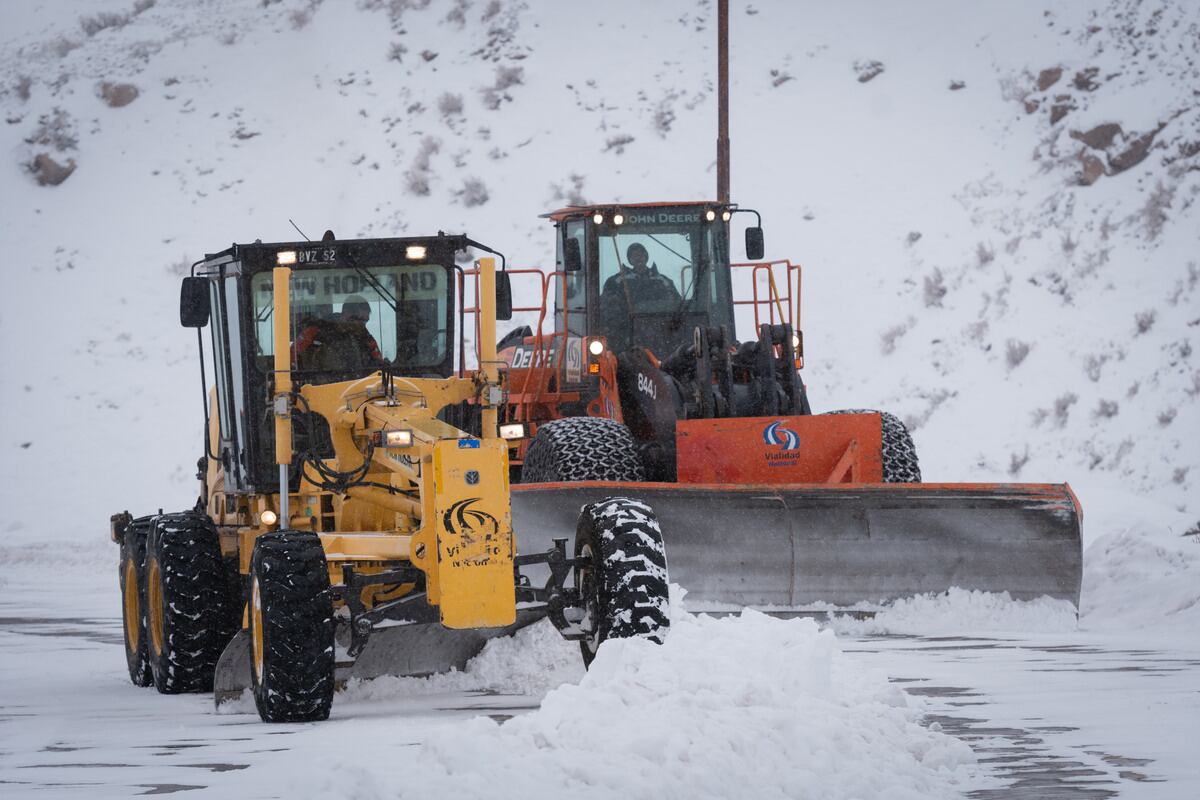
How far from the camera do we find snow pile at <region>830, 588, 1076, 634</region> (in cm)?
1230

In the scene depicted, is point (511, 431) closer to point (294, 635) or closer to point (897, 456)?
point (294, 635)

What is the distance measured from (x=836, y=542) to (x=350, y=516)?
378cm

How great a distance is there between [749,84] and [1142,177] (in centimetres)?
938

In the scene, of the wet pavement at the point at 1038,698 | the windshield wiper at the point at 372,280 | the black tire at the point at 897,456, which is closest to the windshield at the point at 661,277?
the black tire at the point at 897,456

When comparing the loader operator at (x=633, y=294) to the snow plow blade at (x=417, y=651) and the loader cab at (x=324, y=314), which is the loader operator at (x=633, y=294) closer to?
the loader cab at (x=324, y=314)

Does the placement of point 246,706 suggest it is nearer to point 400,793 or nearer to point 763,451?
point 400,793

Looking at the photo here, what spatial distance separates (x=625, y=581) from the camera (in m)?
8.86

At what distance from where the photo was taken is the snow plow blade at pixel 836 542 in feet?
40.7

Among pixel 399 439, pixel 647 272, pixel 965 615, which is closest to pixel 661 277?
pixel 647 272

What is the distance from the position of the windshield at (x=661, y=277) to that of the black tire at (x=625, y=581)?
289 inches

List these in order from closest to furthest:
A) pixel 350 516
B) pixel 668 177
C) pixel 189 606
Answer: pixel 350 516
pixel 189 606
pixel 668 177

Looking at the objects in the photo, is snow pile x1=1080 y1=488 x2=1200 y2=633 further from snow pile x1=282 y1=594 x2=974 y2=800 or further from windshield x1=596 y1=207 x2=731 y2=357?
snow pile x1=282 y1=594 x2=974 y2=800

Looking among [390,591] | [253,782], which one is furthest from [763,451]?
[253,782]

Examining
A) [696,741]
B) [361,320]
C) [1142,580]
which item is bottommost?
[1142,580]
